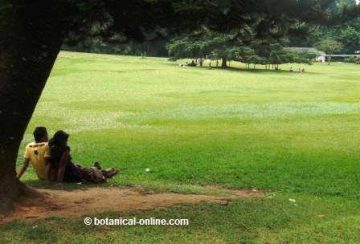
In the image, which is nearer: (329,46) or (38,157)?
(38,157)

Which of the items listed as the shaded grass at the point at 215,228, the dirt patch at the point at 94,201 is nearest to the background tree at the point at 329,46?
the dirt patch at the point at 94,201

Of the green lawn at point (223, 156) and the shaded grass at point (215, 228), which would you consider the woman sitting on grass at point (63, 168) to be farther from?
the shaded grass at point (215, 228)

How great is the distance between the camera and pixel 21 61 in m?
7.10

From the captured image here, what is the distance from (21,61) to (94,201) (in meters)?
2.09

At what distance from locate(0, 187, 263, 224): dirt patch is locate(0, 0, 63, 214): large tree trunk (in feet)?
0.97

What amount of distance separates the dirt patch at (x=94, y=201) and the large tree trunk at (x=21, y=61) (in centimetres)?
30

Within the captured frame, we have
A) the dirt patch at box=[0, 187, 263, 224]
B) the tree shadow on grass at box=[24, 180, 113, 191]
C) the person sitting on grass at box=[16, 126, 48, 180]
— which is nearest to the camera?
the dirt patch at box=[0, 187, 263, 224]

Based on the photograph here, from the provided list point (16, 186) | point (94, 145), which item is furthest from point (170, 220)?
point (94, 145)

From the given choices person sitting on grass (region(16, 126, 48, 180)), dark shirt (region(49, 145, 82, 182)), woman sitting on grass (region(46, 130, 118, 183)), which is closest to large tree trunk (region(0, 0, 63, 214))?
woman sitting on grass (region(46, 130, 118, 183))

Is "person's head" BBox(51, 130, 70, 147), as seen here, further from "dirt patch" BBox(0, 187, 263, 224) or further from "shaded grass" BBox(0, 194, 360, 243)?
"shaded grass" BBox(0, 194, 360, 243)

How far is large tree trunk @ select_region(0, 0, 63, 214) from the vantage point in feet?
23.0

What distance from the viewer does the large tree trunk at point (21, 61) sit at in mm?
7000

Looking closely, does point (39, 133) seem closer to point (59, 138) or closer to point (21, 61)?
point (59, 138)

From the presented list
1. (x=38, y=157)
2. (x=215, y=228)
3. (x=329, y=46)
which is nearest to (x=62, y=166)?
(x=38, y=157)
